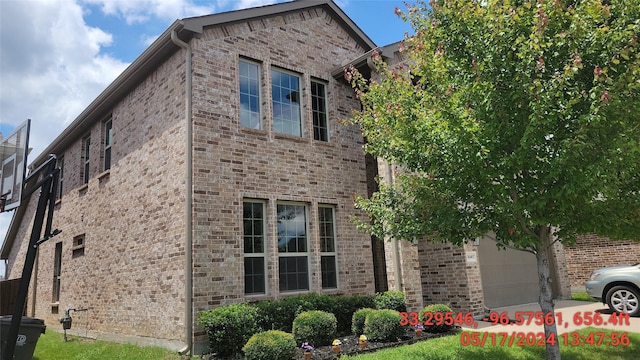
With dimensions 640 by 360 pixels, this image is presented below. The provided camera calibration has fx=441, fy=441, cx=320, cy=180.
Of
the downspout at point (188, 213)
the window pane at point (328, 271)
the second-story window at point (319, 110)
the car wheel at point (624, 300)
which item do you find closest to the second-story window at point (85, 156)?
the downspout at point (188, 213)

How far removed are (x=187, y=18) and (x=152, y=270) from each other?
5287mm

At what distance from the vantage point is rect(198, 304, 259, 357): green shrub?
7.58 metres

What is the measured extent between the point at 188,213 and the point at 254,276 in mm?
1909

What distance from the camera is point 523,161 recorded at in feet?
18.7

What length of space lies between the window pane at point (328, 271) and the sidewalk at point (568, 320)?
10.1ft

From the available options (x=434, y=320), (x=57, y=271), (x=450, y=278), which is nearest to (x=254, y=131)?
(x=434, y=320)

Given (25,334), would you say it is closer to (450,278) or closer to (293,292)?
(293,292)

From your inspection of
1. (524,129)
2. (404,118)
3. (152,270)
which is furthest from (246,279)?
(524,129)

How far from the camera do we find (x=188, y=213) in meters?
8.39

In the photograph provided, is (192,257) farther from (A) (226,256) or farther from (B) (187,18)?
(B) (187,18)

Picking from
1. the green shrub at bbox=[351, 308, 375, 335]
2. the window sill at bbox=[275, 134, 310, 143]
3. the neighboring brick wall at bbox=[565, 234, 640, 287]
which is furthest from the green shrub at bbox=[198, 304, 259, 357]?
the neighboring brick wall at bbox=[565, 234, 640, 287]

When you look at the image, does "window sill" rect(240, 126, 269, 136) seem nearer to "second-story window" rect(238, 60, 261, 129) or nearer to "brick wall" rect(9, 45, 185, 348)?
"second-story window" rect(238, 60, 261, 129)

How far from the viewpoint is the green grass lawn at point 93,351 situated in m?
8.20

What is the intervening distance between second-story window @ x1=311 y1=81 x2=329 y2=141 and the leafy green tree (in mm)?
4095
